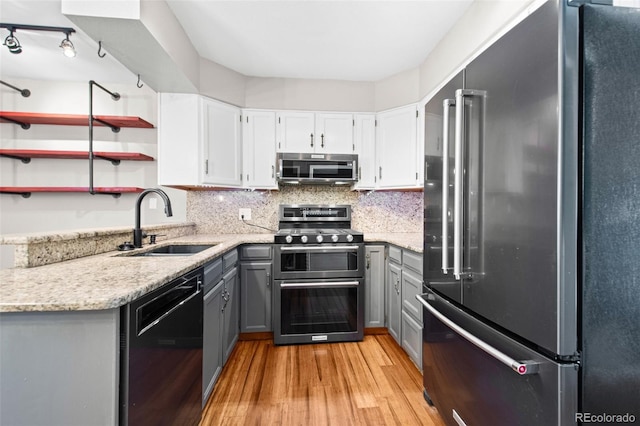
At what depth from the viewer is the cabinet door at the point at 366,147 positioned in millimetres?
2812

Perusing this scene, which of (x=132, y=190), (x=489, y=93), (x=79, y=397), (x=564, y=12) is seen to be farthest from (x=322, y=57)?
(x=79, y=397)

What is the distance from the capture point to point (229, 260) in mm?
2072

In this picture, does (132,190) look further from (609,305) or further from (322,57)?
(609,305)

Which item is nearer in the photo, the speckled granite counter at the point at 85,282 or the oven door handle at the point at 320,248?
the speckled granite counter at the point at 85,282

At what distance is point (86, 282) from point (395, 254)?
2.06 m

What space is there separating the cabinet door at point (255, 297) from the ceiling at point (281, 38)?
1.90 meters

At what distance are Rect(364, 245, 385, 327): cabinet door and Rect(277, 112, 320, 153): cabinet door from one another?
1.24 m

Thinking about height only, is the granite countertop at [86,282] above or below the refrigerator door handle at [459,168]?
below

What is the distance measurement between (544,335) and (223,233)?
2769 mm

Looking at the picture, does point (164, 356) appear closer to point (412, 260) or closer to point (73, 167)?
point (412, 260)

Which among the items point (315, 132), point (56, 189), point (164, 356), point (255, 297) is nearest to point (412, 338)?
point (255, 297)

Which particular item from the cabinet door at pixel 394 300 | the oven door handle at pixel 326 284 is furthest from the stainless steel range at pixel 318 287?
the cabinet door at pixel 394 300

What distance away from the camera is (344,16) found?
6.31 feet

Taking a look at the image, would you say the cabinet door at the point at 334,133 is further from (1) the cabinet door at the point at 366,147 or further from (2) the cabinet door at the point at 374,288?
(2) the cabinet door at the point at 374,288
